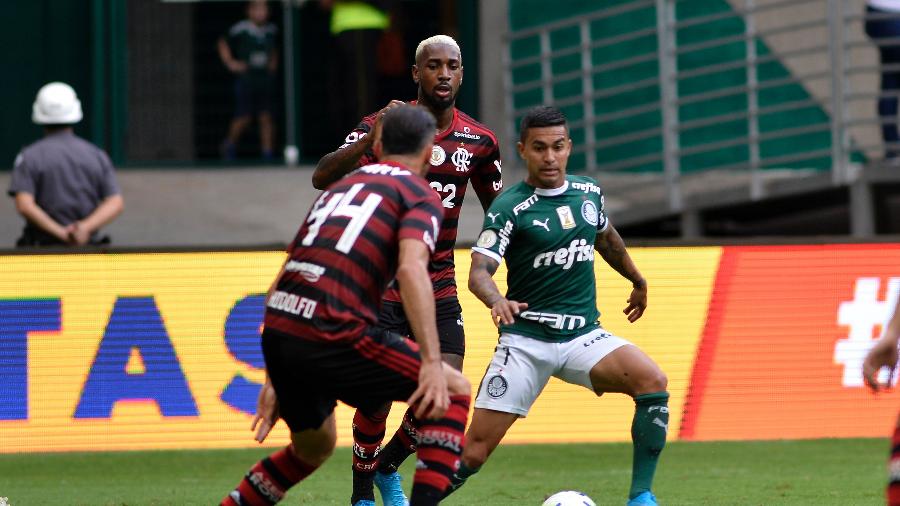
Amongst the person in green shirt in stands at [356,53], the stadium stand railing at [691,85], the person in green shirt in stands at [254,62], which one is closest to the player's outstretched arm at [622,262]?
the stadium stand railing at [691,85]

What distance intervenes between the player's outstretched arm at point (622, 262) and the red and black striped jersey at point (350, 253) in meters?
2.08

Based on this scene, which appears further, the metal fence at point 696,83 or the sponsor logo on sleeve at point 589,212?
the metal fence at point 696,83

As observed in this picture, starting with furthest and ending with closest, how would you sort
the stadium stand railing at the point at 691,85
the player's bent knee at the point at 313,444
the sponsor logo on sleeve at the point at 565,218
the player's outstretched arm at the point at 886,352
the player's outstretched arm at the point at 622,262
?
the stadium stand railing at the point at 691,85, the player's outstretched arm at the point at 622,262, the sponsor logo on sleeve at the point at 565,218, the player's bent knee at the point at 313,444, the player's outstretched arm at the point at 886,352

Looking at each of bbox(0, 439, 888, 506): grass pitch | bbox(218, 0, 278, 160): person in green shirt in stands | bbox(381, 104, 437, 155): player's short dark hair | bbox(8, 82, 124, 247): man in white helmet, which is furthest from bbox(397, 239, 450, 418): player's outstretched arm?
bbox(218, 0, 278, 160): person in green shirt in stands

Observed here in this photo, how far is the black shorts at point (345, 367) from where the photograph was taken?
616 cm

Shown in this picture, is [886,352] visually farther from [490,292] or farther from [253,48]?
[253,48]

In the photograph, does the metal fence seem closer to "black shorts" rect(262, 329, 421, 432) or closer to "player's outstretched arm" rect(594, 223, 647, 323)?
"player's outstretched arm" rect(594, 223, 647, 323)

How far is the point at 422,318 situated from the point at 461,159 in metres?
2.20

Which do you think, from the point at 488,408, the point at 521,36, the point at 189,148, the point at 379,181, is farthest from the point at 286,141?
the point at 379,181

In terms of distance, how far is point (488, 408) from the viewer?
7668 mm

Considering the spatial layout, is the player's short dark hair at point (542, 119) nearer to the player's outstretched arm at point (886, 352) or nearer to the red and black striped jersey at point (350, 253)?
the red and black striped jersey at point (350, 253)

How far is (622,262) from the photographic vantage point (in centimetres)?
816

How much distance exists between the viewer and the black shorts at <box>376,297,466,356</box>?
796 centimetres

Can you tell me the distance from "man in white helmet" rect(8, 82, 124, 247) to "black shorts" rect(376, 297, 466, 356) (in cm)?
473
